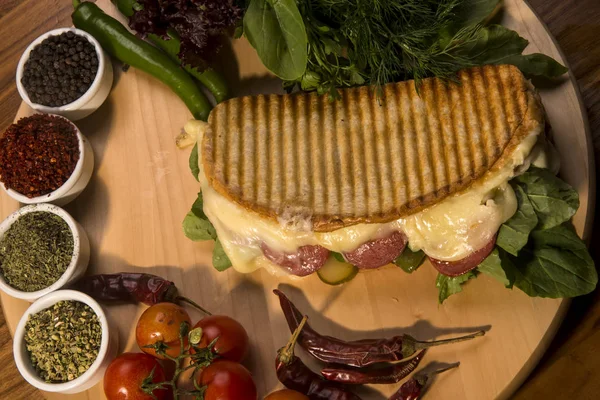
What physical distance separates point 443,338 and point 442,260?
0.45m

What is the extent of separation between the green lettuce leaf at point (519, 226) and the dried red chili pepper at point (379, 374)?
0.71 metres

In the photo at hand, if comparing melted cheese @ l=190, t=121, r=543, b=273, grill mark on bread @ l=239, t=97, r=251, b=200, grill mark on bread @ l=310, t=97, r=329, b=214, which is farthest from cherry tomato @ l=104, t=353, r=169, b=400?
grill mark on bread @ l=310, t=97, r=329, b=214

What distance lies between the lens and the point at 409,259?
140 inches

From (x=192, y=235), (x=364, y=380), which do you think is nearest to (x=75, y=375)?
(x=192, y=235)

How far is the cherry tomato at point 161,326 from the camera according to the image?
3.45m

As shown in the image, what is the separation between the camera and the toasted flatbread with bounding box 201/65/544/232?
330cm

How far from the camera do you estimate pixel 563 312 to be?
11.4 feet

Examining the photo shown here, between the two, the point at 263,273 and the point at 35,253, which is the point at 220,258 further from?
the point at 35,253

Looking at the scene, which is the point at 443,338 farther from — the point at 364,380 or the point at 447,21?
the point at 447,21

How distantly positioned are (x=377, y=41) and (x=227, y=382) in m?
1.89

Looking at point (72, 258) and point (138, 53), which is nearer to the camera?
point (72, 258)

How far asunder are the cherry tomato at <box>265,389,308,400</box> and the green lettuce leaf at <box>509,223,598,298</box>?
1244mm

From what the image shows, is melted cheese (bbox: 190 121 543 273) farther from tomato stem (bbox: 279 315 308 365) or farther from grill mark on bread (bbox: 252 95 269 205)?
tomato stem (bbox: 279 315 308 365)

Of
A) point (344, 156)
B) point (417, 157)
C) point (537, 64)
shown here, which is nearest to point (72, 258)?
Answer: point (344, 156)
